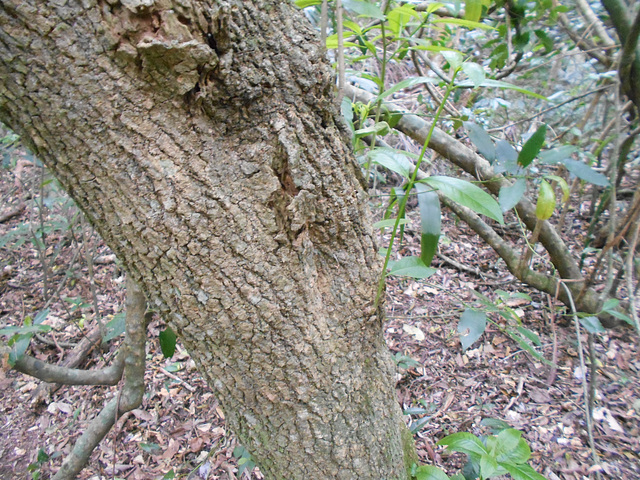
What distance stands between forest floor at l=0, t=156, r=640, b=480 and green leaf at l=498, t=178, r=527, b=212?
1.15 feet

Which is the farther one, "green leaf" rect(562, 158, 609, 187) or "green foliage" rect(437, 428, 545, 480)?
"green leaf" rect(562, 158, 609, 187)

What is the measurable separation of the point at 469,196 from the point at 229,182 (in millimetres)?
445

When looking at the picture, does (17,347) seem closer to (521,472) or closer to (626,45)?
(521,472)

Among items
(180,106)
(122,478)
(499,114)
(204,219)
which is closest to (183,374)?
(122,478)

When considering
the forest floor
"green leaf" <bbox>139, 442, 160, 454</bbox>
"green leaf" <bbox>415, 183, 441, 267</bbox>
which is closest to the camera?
"green leaf" <bbox>415, 183, 441, 267</bbox>

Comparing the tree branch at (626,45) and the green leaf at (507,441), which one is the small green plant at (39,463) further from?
the tree branch at (626,45)

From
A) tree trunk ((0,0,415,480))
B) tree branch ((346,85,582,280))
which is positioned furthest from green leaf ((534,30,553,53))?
tree trunk ((0,0,415,480))

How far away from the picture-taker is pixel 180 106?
22.2 inches

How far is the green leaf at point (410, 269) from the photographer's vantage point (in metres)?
0.93

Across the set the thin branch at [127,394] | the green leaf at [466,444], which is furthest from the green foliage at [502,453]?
the thin branch at [127,394]

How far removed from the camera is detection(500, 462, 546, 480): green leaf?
80 cm

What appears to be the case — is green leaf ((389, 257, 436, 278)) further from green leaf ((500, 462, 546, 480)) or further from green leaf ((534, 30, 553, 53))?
green leaf ((534, 30, 553, 53))

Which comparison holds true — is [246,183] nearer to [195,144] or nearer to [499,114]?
[195,144]

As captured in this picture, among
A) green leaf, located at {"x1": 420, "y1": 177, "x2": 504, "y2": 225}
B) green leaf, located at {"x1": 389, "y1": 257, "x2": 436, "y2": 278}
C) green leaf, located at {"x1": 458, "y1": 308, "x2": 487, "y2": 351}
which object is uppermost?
green leaf, located at {"x1": 420, "y1": 177, "x2": 504, "y2": 225}
